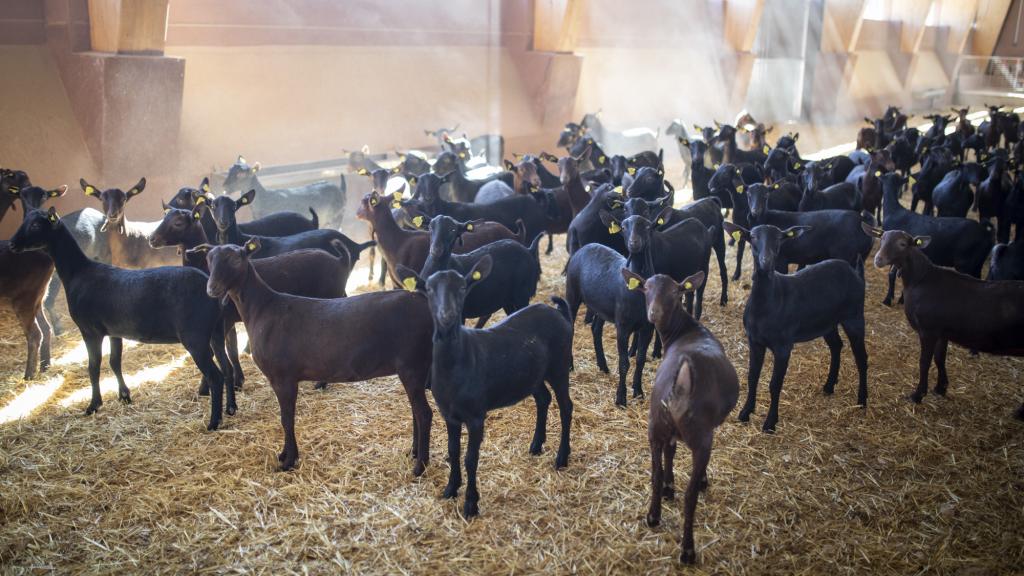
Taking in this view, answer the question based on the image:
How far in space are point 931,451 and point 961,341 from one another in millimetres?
1175

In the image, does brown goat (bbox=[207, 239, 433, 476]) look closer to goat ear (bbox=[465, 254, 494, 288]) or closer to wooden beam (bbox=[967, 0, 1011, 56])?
goat ear (bbox=[465, 254, 494, 288])

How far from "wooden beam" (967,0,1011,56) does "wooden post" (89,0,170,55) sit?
3381cm

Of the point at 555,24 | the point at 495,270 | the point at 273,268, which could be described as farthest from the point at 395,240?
the point at 555,24

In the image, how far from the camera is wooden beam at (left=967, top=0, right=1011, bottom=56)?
3222 centimetres

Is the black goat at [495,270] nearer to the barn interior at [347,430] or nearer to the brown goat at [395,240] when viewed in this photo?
the brown goat at [395,240]

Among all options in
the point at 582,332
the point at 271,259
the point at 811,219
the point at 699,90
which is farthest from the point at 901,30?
the point at 271,259

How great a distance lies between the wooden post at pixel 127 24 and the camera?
10383 millimetres

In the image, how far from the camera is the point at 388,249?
8125 mm

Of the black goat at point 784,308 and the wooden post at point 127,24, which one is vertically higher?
the wooden post at point 127,24

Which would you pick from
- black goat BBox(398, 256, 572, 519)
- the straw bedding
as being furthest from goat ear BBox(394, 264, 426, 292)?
the straw bedding

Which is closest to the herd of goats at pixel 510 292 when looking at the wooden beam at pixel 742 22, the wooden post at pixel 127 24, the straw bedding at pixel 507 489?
the straw bedding at pixel 507 489

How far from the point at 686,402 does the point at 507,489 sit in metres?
1.63

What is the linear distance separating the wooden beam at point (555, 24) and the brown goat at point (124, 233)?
1030 centimetres

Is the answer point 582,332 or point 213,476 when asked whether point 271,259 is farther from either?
point 582,332
